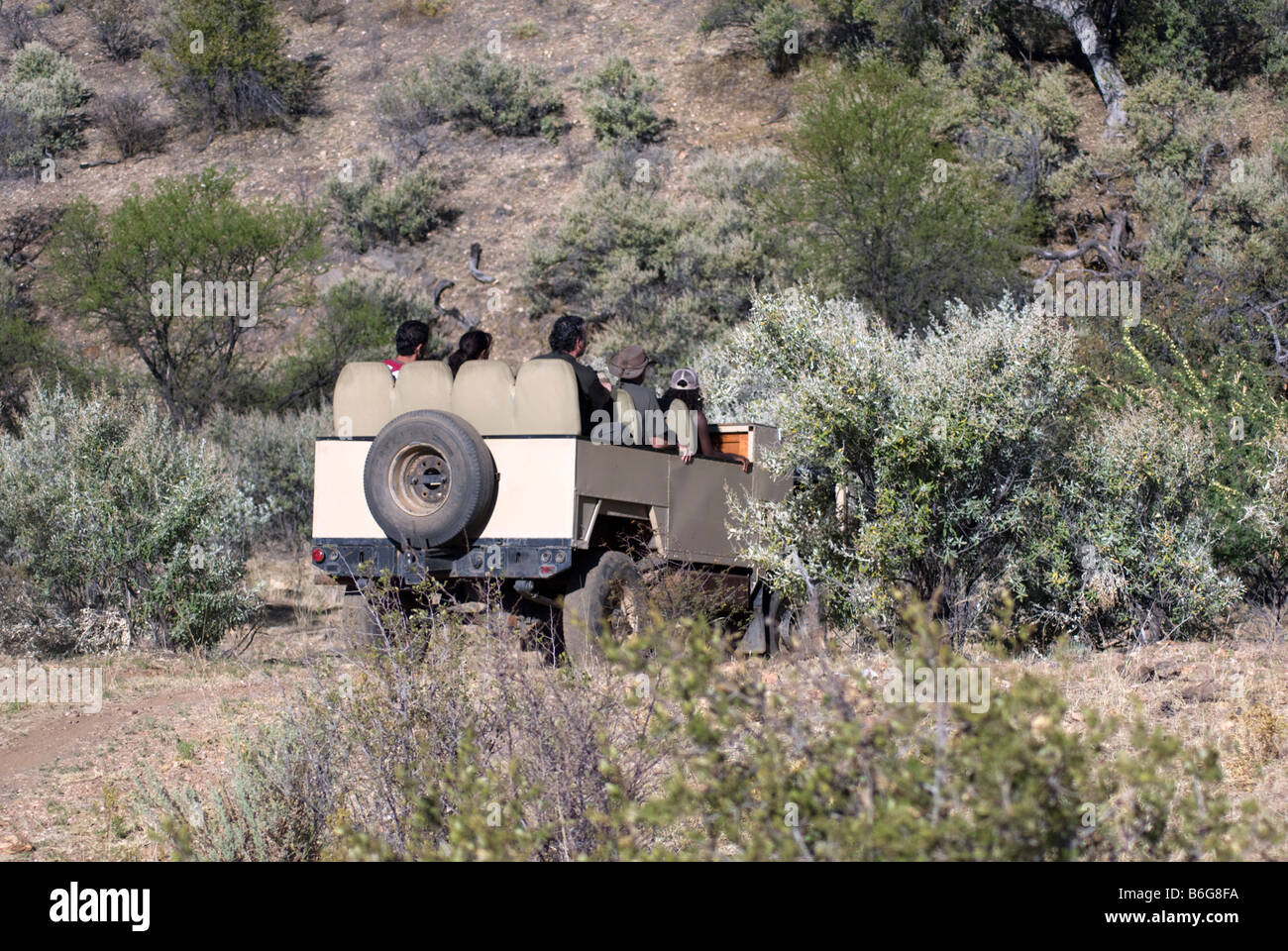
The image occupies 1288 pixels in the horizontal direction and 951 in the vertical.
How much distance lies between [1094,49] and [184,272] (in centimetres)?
2112

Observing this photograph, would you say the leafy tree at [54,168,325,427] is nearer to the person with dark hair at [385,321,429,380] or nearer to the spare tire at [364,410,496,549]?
the person with dark hair at [385,321,429,380]

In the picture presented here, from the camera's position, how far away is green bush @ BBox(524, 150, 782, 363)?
23172mm

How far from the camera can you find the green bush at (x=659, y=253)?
23.2 meters

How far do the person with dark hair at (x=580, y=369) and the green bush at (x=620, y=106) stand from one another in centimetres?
2440

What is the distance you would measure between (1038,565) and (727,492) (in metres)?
2.24

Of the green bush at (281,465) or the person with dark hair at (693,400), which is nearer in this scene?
the person with dark hair at (693,400)

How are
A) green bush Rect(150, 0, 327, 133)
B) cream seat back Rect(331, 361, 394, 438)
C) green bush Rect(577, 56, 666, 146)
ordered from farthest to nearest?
green bush Rect(150, 0, 327, 133)
green bush Rect(577, 56, 666, 146)
cream seat back Rect(331, 361, 394, 438)

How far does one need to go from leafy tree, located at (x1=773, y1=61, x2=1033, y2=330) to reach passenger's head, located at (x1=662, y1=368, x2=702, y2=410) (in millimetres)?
10755

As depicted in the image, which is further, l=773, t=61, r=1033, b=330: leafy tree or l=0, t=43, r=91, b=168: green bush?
l=0, t=43, r=91, b=168: green bush

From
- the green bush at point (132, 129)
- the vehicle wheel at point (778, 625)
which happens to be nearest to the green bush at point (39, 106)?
the green bush at point (132, 129)

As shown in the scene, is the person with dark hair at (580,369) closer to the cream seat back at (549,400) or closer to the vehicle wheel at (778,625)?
the cream seat back at (549,400)

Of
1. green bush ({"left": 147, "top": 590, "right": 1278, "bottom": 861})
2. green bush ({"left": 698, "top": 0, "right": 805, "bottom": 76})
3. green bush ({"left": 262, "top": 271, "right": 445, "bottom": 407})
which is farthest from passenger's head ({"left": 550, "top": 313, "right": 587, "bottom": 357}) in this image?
green bush ({"left": 698, "top": 0, "right": 805, "bottom": 76})

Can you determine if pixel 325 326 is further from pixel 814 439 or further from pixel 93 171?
pixel 814 439
